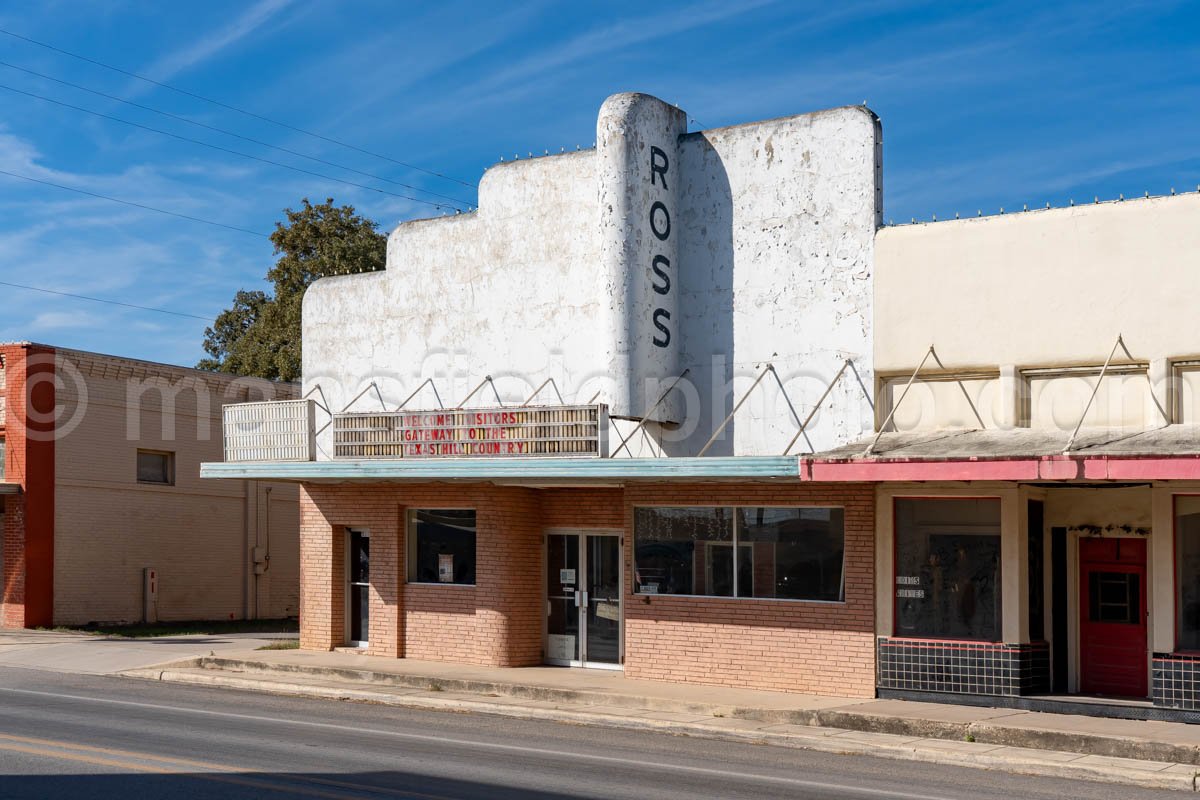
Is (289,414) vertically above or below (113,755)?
above

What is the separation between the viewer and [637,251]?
61.8 ft

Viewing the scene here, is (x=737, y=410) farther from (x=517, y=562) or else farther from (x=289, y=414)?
(x=289, y=414)

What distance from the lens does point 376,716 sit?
1652 cm

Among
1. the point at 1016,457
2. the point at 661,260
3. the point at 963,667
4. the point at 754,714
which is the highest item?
the point at 661,260

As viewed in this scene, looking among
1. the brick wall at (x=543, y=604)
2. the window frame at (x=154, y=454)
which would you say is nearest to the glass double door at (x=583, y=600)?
the brick wall at (x=543, y=604)

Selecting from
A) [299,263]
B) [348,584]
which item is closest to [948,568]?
[348,584]

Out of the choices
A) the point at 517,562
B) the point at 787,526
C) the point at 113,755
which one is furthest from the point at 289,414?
the point at 113,755

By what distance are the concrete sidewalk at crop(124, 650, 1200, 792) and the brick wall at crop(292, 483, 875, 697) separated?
0.40 m

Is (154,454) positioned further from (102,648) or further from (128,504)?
(102,648)

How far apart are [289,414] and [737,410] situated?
7728 mm

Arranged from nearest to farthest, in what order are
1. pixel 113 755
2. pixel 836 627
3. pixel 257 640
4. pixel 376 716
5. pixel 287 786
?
pixel 287 786, pixel 113 755, pixel 376 716, pixel 836 627, pixel 257 640

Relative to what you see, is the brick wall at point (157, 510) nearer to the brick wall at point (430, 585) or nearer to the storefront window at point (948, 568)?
the brick wall at point (430, 585)

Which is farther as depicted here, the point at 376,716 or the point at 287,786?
the point at 376,716

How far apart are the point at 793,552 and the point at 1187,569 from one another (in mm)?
4934
